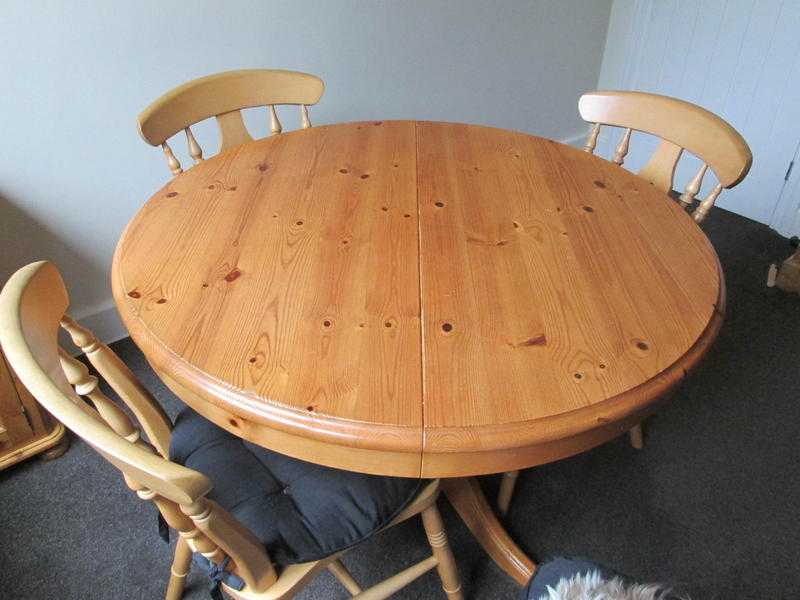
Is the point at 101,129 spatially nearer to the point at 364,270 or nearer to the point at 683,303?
the point at 364,270

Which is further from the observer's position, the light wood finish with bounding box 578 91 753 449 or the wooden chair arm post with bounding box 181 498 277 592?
the light wood finish with bounding box 578 91 753 449

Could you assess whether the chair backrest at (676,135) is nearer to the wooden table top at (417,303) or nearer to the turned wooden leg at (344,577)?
the wooden table top at (417,303)

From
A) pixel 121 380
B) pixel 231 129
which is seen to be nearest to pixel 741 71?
pixel 231 129

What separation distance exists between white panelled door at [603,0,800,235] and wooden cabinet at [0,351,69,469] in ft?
9.26

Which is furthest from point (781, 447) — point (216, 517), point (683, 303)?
point (216, 517)

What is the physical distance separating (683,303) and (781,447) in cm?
105

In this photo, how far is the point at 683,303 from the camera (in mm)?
929

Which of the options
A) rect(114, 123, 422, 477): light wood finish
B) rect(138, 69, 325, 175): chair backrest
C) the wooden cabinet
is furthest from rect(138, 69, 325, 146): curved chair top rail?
the wooden cabinet

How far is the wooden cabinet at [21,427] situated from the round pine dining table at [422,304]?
68 centimetres

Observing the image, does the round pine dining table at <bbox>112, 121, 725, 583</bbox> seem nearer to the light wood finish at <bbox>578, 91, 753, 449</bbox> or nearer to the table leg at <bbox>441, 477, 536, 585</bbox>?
the table leg at <bbox>441, 477, 536, 585</bbox>

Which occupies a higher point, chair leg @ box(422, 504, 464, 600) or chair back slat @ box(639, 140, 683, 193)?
chair back slat @ box(639, 140, 683, 193)

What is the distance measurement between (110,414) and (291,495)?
0.31m

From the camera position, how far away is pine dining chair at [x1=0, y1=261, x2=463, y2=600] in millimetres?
629

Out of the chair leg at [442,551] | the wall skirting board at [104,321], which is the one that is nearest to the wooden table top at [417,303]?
the chair leg at [442,551]
